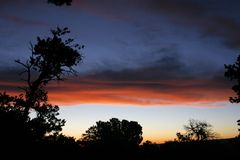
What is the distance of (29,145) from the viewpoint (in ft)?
83.9

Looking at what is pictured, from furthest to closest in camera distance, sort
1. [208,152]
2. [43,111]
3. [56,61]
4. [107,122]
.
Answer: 1. [107,122]
2. [43,111]
3. [208,152]
4. [56,61]

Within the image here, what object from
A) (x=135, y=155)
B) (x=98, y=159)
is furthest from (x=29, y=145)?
(x=135, y=155)

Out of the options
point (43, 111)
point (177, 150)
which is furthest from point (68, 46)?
point (177, 150)

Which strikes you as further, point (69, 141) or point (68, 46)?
point (68, 46)

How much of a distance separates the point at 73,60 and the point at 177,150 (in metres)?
15.1

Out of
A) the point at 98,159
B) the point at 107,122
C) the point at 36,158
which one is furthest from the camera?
the point at 107,122

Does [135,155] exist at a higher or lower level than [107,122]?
lower

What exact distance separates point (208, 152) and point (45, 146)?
20112mm

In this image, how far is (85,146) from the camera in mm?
30578

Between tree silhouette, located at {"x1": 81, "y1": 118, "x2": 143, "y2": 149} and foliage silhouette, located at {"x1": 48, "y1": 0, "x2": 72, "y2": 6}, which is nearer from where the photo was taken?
foliage silhouette, located at {"x1": 48, "y1": 0, "x2": 72, "y2": 6}

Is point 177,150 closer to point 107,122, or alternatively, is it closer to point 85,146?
point 85,146

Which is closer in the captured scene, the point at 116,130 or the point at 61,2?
the point at 61,2

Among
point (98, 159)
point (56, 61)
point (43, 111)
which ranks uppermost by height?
point (56, 61)

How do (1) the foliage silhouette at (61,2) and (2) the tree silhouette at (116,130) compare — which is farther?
(2) the tree silhouette at (116,130)
